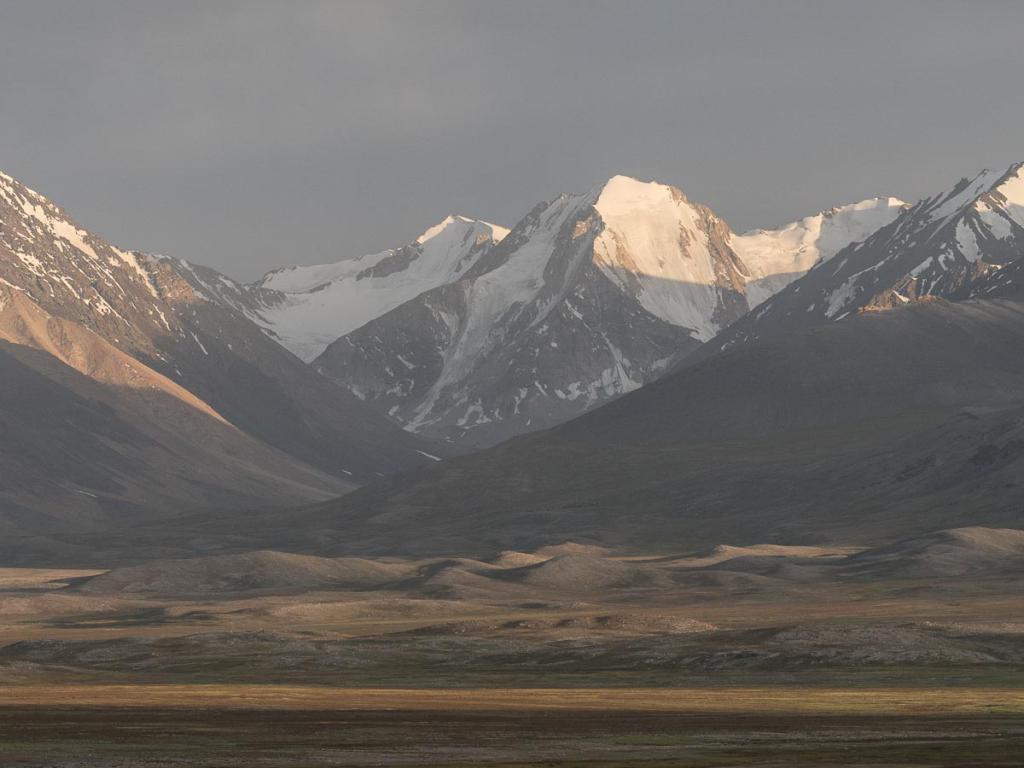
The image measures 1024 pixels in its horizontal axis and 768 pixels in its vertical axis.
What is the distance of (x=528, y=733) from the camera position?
269 ft

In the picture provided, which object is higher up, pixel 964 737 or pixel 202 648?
pixel 202 648

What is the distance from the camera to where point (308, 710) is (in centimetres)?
9738

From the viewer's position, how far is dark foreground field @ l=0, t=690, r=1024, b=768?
6912 centimetres

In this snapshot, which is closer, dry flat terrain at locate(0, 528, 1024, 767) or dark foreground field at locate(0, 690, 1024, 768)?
dark foreground field at locate(0, 690, 1024, 768)

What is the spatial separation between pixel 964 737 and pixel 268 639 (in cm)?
10608

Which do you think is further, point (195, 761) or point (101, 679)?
point (101, 679)

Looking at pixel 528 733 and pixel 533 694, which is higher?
pixel 533 694

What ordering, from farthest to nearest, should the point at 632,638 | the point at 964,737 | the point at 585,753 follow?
the point at 632,638 < the point at 964,737 < the point at 585,753

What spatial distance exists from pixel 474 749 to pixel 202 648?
333ft

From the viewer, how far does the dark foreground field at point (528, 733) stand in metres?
69.1

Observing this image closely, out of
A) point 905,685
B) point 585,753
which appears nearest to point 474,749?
point 585,753

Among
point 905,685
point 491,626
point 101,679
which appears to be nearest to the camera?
point 905,685

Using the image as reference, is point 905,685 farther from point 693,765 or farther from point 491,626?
point 491,626

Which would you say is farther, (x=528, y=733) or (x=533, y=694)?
(x=533, y=694)
